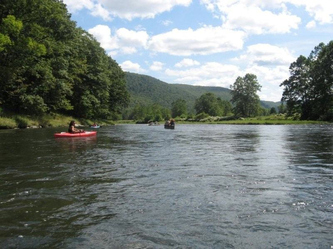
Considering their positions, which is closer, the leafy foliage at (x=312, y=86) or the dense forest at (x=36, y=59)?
the dense forest at (x=36, y=59)

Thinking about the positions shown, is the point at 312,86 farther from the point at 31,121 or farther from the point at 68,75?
the point at 31,121

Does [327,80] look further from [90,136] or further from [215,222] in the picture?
[215,222]

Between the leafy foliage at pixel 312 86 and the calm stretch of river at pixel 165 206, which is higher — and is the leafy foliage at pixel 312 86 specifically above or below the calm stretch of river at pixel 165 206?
above

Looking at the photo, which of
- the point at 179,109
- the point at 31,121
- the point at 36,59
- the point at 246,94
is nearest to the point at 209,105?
the point at 179,109

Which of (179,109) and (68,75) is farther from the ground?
(68,75)

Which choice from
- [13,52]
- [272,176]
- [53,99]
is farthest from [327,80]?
[272,176]

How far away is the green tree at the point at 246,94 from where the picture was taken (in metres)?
102

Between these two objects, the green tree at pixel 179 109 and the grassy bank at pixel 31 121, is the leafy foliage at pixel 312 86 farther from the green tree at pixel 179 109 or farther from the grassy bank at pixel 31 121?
the green tree at pixel 179 109

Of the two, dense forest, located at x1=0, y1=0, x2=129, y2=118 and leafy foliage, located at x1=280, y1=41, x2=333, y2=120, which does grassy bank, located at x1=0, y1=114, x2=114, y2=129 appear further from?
leafy foliage, located at x1=280, y1=41, x2=333, y2=120

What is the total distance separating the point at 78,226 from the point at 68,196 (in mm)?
1955

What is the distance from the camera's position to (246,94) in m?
102

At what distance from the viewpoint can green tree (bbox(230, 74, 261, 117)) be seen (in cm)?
10181

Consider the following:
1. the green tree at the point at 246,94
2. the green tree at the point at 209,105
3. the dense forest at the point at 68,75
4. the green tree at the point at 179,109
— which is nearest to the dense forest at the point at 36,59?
the dense forest at the point at 68,75

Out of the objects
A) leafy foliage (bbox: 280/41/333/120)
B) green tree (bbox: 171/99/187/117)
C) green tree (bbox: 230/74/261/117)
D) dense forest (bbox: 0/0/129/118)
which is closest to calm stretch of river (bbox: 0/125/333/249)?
dense forest (bbox: 0/0/129/118)
